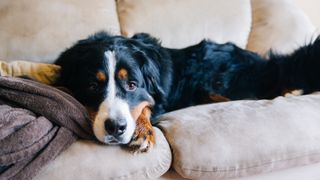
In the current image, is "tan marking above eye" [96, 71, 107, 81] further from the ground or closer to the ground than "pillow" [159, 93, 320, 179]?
further from the ground

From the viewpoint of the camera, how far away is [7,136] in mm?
1218

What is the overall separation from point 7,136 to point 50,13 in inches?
40.7

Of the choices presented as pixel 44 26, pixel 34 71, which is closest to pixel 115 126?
pixel 34 71

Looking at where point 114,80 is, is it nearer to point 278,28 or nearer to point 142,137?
point 142,137

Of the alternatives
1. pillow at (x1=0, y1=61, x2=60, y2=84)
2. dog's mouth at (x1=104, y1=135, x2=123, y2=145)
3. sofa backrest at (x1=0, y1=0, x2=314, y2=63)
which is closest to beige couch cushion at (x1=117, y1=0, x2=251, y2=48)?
sofa backrest at (x1=0, y1=0, x2=314, y2=63)

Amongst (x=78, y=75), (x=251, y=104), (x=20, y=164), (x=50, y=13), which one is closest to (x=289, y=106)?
(x=251, y=104)

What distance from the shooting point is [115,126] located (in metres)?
1.37

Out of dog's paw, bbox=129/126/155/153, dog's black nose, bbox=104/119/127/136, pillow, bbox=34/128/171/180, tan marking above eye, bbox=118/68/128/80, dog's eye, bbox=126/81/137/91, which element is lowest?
pillow, bbox=34/128/171/180

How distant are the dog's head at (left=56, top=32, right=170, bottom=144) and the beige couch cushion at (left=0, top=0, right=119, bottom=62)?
1.04ft

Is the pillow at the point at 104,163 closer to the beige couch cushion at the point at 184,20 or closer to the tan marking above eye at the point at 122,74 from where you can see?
the tan marking above eye at the point at 122,74

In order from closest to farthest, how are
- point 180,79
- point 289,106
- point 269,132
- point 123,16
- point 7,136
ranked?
1. point 7,136
2. point 269,132
3. point 289,106
4. point 180,79
5. point 123,16

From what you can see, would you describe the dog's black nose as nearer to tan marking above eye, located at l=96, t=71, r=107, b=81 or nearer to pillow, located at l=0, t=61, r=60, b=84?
tan marking above eye, located at l=96, t=71, r=107, b=81

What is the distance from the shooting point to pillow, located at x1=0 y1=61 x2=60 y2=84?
1.76 metres

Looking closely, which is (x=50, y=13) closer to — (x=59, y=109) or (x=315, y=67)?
(x=59, y=109)
